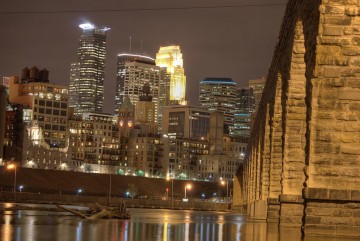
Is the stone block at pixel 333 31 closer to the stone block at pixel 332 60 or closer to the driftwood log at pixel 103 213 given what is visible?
the stone block at pixel 332 60

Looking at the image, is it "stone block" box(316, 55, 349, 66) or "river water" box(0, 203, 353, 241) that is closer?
"river water" box(0, 203, 353, 241)

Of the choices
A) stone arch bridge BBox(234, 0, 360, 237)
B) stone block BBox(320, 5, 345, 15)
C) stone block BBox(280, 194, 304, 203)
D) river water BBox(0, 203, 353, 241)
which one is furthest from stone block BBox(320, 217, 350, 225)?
stone block BBox(280, 194, 304, 203)

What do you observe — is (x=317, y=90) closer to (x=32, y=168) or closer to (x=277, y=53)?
(x=277, y=53)

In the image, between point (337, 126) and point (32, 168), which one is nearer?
point (337, 126)

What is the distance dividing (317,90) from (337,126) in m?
1.19

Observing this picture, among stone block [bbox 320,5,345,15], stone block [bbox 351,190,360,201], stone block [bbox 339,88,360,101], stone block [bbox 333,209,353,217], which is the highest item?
stone block [bbox 320,5,345,15]

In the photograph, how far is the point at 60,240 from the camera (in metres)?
18.6

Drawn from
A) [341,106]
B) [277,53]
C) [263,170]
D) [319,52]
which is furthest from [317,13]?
[263,170]

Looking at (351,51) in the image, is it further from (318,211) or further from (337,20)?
(318,211)

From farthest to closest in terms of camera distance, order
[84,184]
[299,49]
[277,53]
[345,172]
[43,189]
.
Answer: [84,184] < [43,189] < [277,53] < [299,49] < [345,172]

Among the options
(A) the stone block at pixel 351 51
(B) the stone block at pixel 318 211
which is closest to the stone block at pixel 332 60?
(A) the stone block at pixel 351 51

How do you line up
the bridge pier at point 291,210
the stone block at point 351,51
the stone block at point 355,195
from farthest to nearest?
the bridge pier at point 291,210, the stone block at point 351,51, the stone block at point 355,195

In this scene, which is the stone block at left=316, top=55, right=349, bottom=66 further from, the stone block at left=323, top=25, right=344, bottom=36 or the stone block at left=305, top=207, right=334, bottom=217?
the stone block at left=305, top=207, right=334, bottom=217

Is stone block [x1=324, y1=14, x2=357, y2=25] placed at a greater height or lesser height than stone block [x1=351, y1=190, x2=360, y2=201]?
greater
